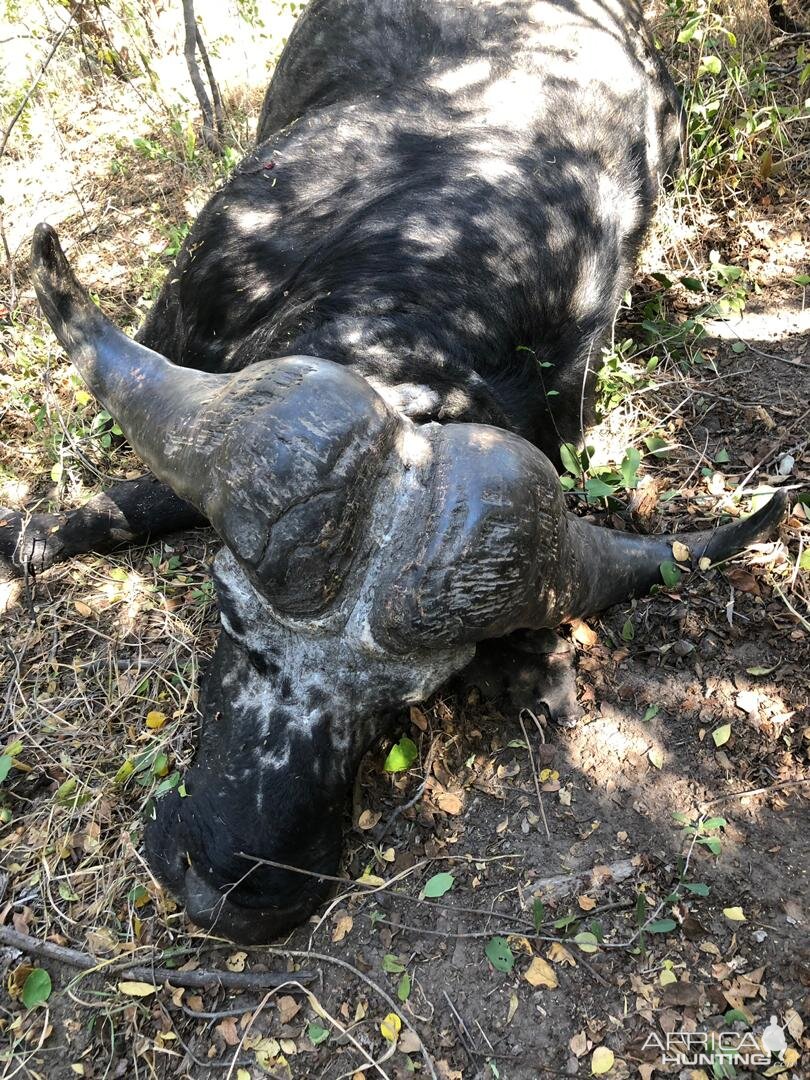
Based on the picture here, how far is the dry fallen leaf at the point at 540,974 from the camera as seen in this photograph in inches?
95.7

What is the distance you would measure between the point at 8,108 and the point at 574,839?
7.57 m

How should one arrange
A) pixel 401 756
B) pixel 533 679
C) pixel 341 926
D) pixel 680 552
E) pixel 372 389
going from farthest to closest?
pixel 680 552, pixel 533 679, pixel 401 756, pixel 341 926, pixel 372 389

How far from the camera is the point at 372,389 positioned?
2.19 meters

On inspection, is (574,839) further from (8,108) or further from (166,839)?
(8,108)

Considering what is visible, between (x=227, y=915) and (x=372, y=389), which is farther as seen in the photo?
(x=227, y=915)

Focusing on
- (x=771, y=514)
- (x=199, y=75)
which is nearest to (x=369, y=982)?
(x=771, y=514)

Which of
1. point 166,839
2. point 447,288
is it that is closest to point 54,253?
point 447,288

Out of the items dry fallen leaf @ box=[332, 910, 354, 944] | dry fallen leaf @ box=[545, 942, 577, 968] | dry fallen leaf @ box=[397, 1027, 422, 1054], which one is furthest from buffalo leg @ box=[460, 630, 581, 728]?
dry fallen leaf @ box=[397, 1027, 422, 1054]

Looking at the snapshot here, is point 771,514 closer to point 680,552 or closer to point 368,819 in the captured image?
point 680,552

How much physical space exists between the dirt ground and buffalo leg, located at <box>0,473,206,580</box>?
91mm

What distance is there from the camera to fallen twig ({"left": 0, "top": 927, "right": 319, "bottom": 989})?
8.46 ft

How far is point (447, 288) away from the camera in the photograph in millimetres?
3033

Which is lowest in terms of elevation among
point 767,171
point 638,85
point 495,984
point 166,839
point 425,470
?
point 495,984

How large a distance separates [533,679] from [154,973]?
61.4 inches
